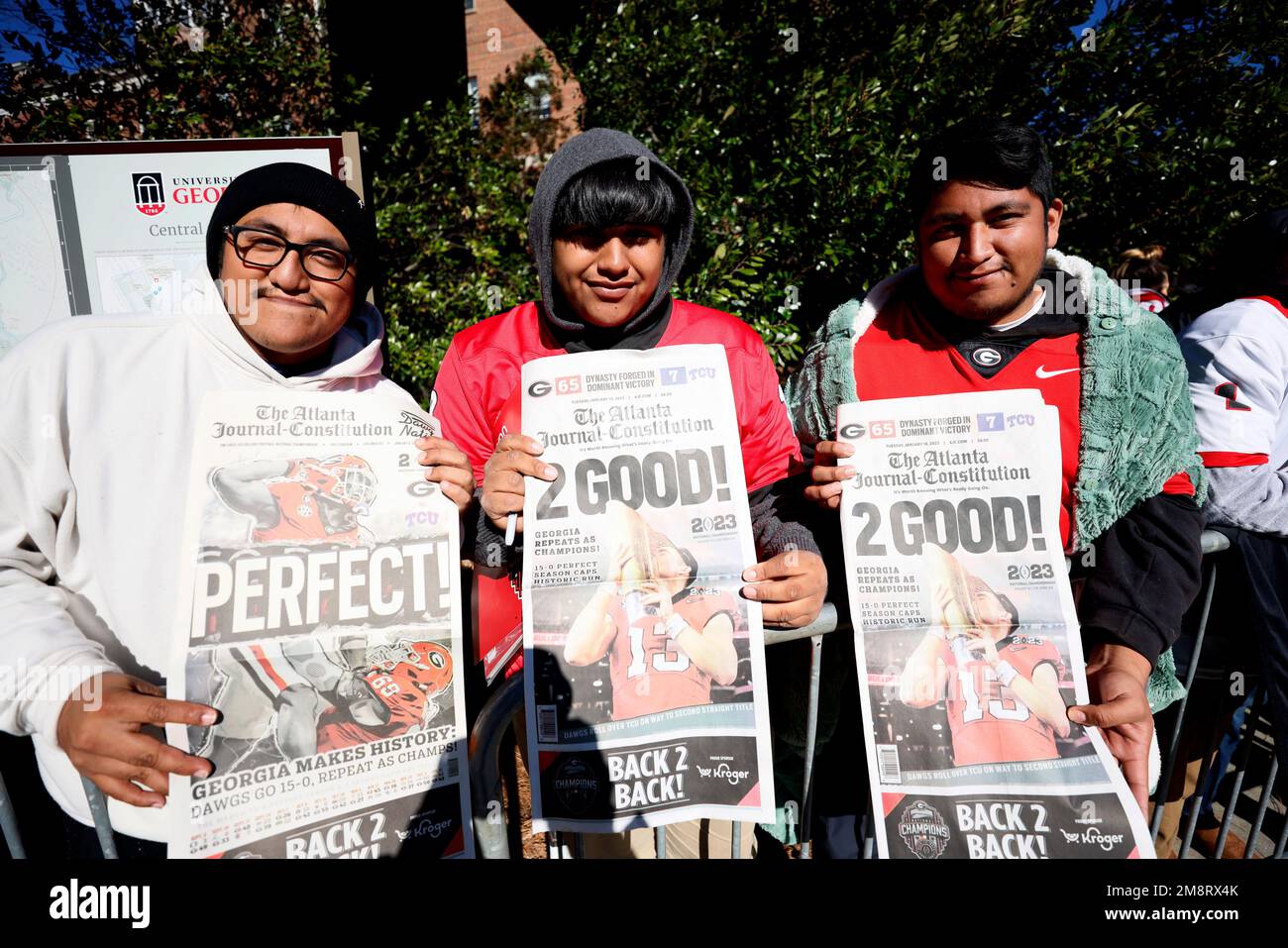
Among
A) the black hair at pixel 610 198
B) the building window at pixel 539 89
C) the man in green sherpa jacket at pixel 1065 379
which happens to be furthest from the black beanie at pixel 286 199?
the building window at pixel 539 89

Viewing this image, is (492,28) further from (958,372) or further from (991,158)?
(958,372)

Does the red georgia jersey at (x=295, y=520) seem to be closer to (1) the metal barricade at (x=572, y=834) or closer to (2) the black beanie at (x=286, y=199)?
(1) the metal barricade at (x=572, y=834)

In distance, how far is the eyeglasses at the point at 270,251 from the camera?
1594 mm

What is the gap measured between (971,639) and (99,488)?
206cm

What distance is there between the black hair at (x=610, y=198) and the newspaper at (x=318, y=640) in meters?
0.77

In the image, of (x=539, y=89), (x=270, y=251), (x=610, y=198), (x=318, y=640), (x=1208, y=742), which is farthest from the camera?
(x=539, y=89)

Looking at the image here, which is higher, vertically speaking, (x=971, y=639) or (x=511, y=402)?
(x=511, y=402)

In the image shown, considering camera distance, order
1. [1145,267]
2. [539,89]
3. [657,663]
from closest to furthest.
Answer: [657,663]
[1145,267]
[539,89]

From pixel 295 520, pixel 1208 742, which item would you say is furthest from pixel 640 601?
pixel 1208 742

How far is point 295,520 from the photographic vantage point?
142cm

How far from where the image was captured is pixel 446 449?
1.52 m

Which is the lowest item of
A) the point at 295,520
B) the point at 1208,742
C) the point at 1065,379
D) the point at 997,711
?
the point at 1208,742
